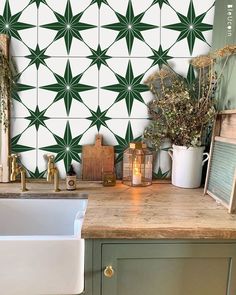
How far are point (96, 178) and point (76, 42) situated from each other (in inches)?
30.1

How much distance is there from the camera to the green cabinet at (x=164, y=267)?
41.6 inches

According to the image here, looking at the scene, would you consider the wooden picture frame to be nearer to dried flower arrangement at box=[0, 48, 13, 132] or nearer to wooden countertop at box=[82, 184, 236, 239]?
dried flower arrangement at box=[0, 48, 13, 132]

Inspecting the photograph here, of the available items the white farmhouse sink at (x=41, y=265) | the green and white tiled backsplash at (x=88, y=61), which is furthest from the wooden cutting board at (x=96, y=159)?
the white farmhouse sink at (x=41, y=265)

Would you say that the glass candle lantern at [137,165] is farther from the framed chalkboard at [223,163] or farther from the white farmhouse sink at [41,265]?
the white farmhouse sink at [41,265]

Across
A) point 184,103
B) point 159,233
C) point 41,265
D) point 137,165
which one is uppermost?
point 184,103

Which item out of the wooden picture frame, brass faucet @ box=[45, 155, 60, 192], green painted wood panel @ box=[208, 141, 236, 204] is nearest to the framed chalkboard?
green painted wood panel @ box=[208, 141, 236, 204]

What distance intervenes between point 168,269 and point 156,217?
0.19 meters

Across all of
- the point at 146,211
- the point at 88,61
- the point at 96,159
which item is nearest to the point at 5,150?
the point at 96,159

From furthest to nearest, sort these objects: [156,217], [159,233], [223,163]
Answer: [223,163] < [156,217] < [159,233]

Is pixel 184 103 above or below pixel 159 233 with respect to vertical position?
above

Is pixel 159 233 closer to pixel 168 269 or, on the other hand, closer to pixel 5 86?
pixel 168 269

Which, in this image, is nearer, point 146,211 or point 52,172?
point 146,211

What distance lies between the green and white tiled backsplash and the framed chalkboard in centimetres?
32

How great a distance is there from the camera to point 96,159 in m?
1.66
